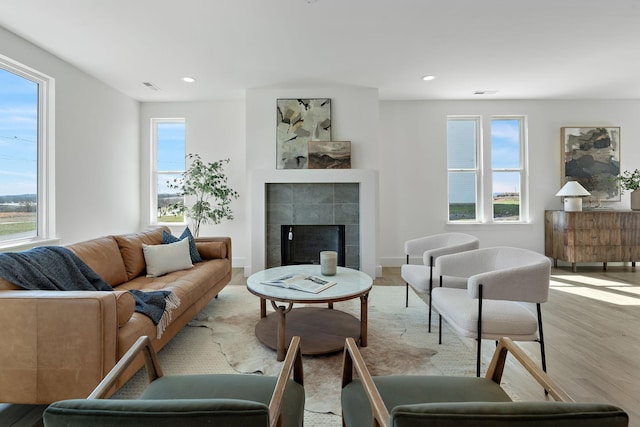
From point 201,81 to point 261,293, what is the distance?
11.1 feet

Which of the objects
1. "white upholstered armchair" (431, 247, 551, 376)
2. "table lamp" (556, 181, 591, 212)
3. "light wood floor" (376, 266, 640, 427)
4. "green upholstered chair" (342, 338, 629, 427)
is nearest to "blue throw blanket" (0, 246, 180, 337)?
"green upholstered chair" (342, 338, 629, 427)

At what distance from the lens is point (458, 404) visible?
0.67 meters

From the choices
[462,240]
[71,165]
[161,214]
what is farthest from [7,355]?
[161,214]

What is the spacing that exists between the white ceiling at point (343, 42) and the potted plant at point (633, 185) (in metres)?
1.34

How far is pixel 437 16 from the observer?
9.42 ft

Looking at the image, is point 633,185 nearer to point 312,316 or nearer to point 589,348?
point 589,348

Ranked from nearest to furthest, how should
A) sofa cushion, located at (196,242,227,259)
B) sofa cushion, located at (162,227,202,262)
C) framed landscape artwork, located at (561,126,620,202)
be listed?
sofa cushion, located at (162,227,202,262) < sofa cushion, located at (196,242,227,259) < framed landscape artwork, located at (561,126,620,202)

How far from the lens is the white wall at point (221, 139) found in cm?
534

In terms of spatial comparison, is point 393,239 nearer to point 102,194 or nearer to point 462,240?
point 462,240

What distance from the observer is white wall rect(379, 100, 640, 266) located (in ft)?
17.5

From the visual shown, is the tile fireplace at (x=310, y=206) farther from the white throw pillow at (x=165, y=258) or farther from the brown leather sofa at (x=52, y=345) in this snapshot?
the brown leather sofa at (x=52, y=345)

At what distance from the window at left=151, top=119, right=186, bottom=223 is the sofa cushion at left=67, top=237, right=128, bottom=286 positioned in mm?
2673

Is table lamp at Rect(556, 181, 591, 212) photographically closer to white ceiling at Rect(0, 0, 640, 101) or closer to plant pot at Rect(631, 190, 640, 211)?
plant pot at Rect(631, 190, 640, 211)

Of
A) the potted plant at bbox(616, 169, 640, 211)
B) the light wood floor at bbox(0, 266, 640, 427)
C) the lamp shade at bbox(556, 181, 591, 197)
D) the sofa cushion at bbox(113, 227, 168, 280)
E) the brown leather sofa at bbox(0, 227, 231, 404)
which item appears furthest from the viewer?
the potted plant at bbox(616, 169, 640, 211)
